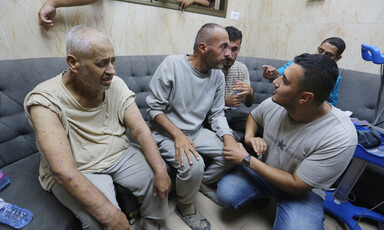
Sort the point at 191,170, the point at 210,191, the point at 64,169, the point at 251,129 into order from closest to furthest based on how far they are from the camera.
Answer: the point at 64,169 < the point at 191,170 < the point at 251,129 < the point at 210,191

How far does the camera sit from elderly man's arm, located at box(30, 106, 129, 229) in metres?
0.77

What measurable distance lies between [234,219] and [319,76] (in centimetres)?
110

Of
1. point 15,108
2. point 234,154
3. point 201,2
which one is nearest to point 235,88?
point 234,154

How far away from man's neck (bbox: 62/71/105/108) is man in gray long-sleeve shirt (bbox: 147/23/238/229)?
39cm

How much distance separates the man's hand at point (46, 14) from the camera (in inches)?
49.6

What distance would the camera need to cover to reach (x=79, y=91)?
0.95 meters

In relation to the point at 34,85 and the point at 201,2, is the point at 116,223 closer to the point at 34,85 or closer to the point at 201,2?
the point at 34,85

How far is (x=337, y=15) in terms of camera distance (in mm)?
2109

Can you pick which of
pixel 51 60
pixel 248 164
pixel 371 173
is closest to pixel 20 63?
pixel 51 60

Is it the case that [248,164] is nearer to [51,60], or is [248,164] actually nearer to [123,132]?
[123,132]

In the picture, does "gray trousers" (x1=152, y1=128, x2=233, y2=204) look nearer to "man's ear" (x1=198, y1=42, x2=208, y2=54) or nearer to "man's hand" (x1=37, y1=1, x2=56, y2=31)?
"man's ear" (x1=198, y1=42, x2=208, y2=54)

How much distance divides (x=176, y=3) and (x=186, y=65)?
111 cm

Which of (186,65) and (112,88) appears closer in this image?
(112,88)

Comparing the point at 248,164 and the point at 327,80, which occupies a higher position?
the point at 327,80
